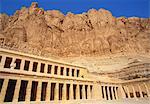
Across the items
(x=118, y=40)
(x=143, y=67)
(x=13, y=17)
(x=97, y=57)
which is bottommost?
(x=143, y=67)

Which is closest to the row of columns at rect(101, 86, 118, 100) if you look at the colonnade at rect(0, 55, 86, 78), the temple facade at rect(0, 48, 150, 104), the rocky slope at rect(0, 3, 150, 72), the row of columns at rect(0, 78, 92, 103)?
the temple facade at rect(0, 48, 150, 104)

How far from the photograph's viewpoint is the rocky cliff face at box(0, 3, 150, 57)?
65062 millimetres

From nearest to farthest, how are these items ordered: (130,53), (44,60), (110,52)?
(44,60) → (130,53) → (110,52)

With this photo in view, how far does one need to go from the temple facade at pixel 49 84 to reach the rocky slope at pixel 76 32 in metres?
34.4

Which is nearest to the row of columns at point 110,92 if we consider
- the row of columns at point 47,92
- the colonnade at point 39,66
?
the row of columns at point 47,92

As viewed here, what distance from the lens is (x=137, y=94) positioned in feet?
102

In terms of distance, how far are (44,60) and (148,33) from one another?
66401 mm

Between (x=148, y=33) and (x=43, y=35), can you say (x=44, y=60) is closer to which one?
(x=43, y=35)

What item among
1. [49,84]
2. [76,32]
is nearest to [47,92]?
[49,84]

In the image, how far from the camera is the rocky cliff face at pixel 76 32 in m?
65.1

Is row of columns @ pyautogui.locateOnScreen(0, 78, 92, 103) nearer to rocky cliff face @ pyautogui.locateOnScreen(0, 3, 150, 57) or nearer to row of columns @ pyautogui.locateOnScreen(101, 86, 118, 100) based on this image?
row of columns @ pyautogui.locateOnScreen(101, 86, 118, 100)

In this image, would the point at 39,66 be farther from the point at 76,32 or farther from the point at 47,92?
the point at 76,32

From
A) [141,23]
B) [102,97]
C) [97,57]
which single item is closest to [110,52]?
[97,57]

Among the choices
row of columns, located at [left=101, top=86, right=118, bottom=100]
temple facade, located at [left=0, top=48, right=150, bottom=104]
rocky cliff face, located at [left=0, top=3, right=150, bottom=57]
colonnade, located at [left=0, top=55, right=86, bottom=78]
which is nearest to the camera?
temple facade, located at [left=0, top=48, right=150, bottom=104]
